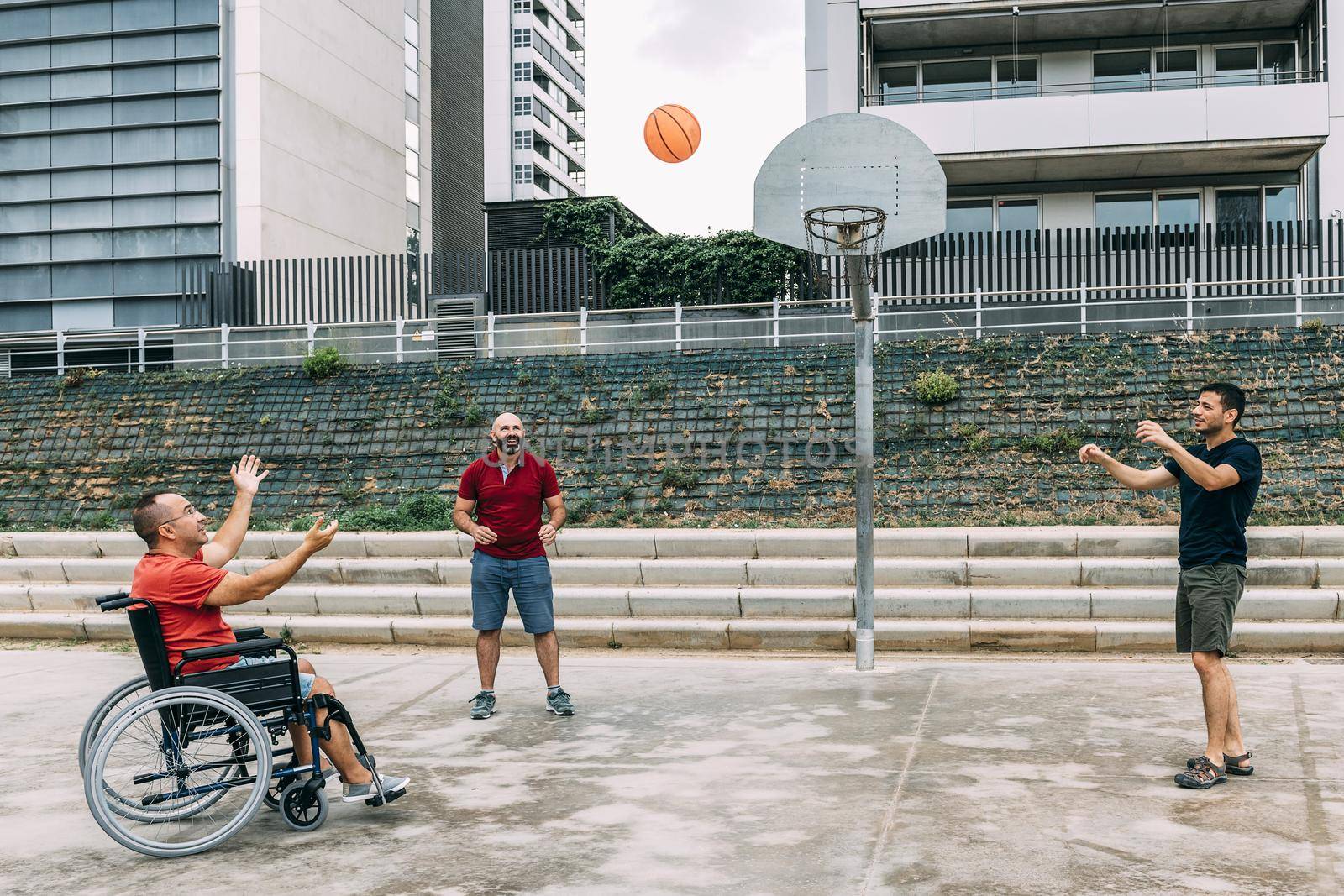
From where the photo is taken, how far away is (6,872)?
426 cm

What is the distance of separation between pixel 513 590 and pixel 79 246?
829 inches

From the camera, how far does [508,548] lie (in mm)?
7273

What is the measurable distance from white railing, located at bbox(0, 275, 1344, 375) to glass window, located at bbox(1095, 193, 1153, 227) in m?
4.39

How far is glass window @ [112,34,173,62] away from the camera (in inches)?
938

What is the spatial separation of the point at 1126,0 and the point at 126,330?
19.8 metres

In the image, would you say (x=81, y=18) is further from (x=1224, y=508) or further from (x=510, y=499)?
(x=1224, y=508)

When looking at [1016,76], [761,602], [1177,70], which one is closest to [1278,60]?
[1177,70]

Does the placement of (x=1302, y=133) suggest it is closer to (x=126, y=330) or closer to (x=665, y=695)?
(x=665, y=695)

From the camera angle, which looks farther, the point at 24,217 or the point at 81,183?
the point at 24,217

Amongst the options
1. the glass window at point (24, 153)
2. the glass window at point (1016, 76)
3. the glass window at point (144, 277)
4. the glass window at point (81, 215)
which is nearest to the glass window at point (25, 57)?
the glass window at point (24, 153)

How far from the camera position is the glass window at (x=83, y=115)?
78.5ft

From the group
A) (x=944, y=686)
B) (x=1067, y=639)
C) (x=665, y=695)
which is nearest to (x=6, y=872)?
(x=665, y=695)

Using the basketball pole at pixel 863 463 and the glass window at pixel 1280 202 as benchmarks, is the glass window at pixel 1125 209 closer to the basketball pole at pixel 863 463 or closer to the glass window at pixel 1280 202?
the glass window at pixel 1280 202

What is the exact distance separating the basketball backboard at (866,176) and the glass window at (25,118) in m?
20.6
